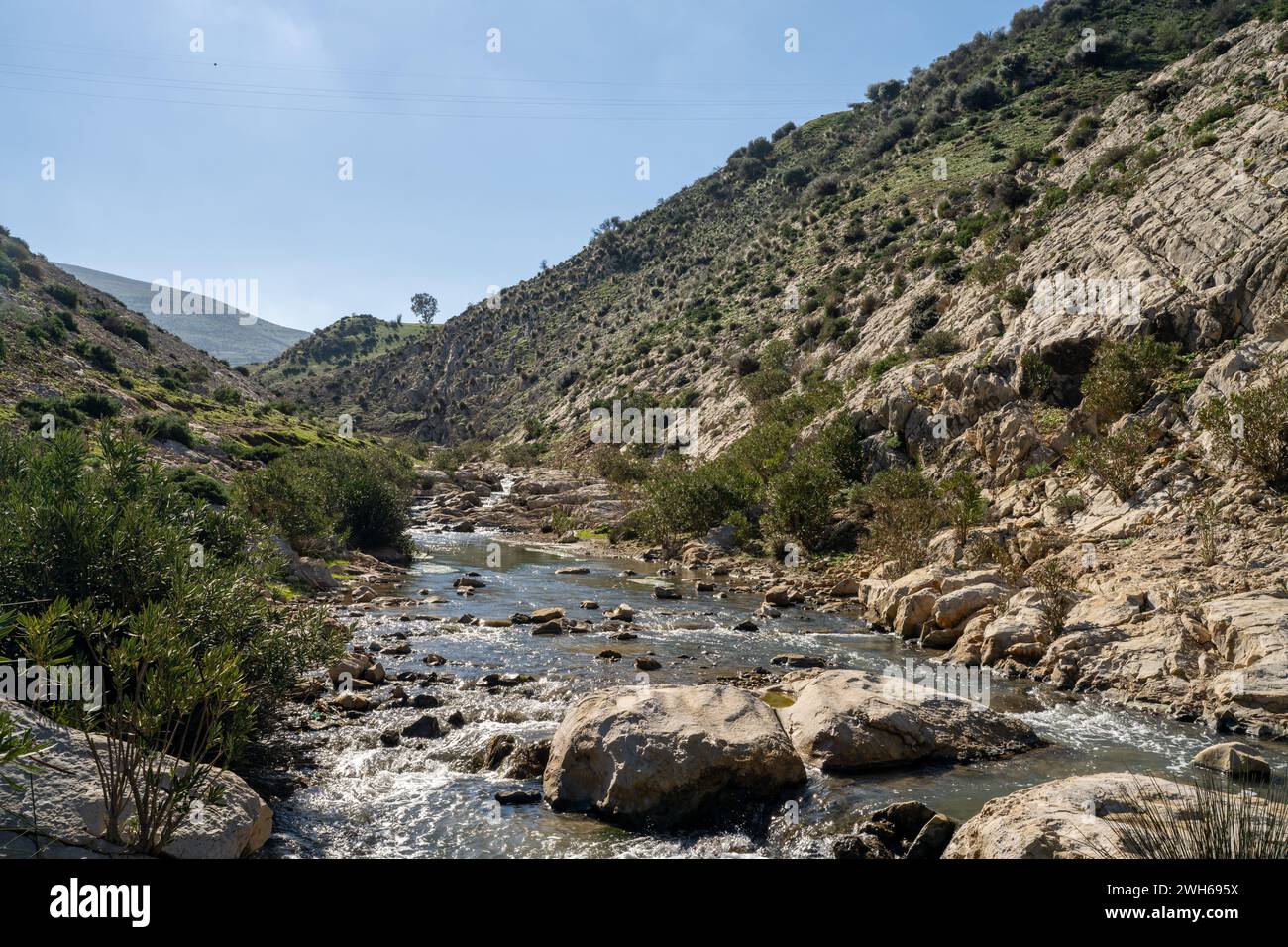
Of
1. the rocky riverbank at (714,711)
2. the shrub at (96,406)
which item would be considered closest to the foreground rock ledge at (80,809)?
the rocky riverbank at (714,711)

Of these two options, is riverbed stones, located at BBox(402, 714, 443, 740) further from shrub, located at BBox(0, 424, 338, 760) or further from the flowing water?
shrub, located at BBox(0, 424, 338, 760)

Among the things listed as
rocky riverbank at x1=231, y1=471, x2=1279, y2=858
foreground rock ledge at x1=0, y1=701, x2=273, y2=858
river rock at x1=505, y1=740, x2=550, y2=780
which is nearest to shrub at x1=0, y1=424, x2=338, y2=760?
foreground rock ledge at x1=0, y1=701, x2=273, y2=858

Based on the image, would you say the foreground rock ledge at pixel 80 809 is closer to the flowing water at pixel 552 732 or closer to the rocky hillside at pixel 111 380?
the flowing water at pixel 552 732

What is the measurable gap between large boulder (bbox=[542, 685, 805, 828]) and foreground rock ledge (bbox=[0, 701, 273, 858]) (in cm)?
396

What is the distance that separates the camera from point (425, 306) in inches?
6801

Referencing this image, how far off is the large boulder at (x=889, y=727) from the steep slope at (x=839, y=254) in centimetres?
2184

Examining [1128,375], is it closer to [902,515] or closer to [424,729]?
[902,515]

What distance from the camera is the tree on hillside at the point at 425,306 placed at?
17238 centimetres

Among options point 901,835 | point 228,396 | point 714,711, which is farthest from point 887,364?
point 228,396

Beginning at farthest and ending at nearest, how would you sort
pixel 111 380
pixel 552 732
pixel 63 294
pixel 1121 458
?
pixel 63 294, pixel 111 380, pixel 1121 458, pixel 552 732

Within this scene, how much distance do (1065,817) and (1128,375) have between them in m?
22.8

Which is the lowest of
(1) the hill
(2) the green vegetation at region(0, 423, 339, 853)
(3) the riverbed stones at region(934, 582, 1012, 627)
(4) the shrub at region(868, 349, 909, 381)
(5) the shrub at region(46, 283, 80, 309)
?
(3) the riverbed stones at region(934, 582, 1012, 627)

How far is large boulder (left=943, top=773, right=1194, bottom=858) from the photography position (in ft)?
22.2
